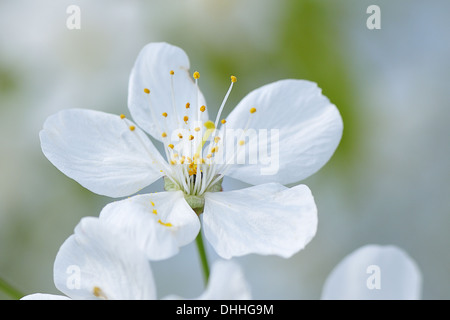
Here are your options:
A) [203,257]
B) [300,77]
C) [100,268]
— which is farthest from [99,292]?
[300,77]

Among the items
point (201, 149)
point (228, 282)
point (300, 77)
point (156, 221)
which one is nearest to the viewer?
point (228, 282)

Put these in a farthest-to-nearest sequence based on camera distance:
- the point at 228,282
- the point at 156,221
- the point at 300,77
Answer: the point at 300,77, the point at 156,221, the point at 228,282

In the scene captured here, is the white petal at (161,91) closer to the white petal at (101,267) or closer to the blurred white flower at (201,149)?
the blurred white flower at (201,149)

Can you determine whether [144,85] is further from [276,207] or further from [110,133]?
[276,207]

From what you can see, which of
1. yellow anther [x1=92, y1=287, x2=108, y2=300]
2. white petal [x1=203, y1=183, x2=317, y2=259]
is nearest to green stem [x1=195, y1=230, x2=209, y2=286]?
white petal [x1=203, y1=183, x2=317, y2=259]

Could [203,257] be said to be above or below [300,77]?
below

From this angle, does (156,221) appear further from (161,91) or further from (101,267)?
(161,91)

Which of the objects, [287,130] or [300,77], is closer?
[287,130]
